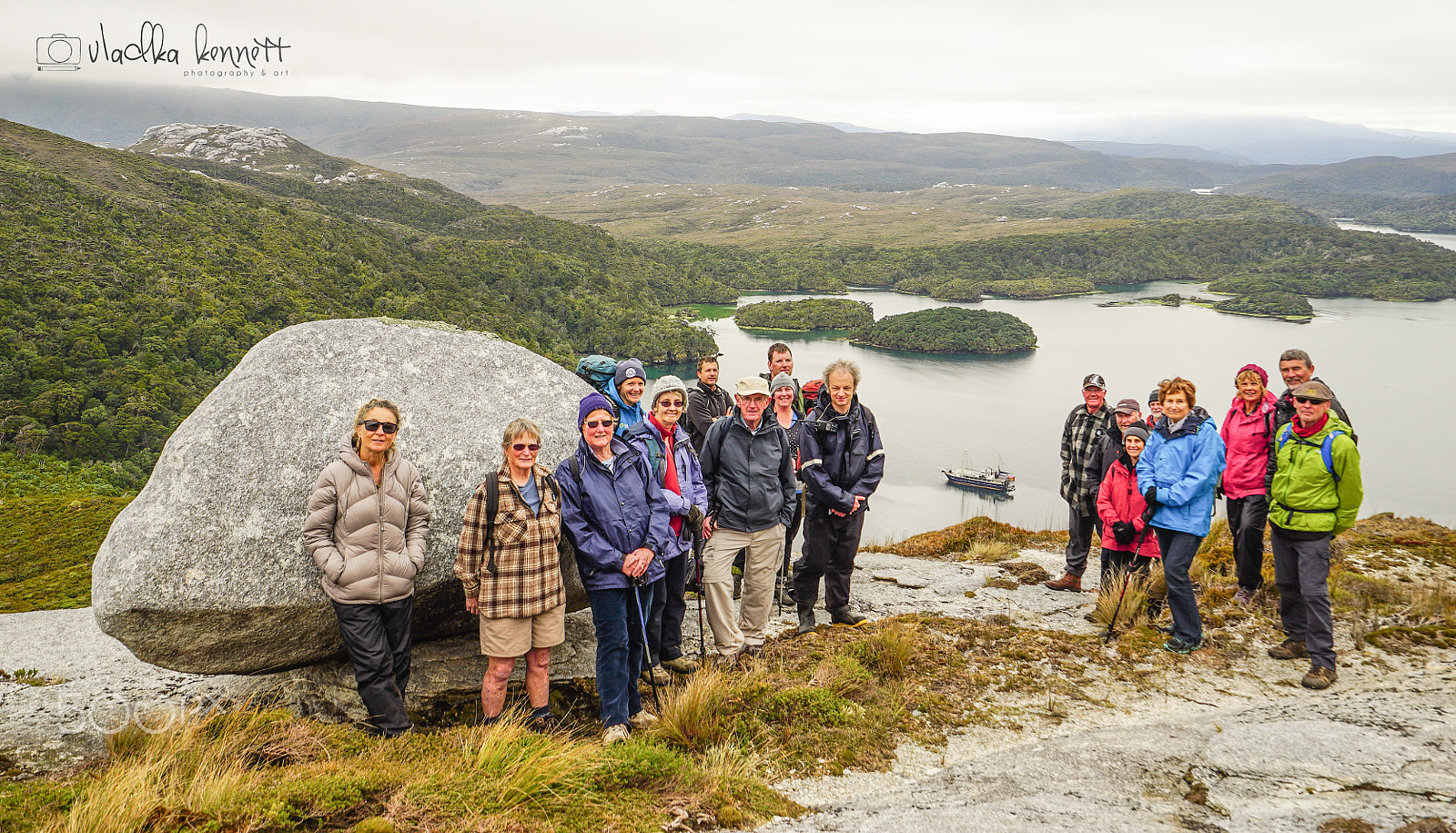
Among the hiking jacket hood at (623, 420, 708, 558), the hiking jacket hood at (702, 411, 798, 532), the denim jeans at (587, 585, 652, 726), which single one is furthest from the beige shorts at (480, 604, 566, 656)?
the hiking jacket hood at (702, 411, 798, 532)

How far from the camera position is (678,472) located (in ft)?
17.1

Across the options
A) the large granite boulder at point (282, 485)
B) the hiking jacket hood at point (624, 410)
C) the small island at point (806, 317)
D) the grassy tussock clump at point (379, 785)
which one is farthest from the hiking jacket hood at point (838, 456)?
the small island at point (806, 317)

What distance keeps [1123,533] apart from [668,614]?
4821 millimetres

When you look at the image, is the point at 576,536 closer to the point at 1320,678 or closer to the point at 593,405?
the point at 593,405

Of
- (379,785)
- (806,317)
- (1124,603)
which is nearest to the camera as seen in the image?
(379,785)

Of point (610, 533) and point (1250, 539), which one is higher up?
point (610, 533)

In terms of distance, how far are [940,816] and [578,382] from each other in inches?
171

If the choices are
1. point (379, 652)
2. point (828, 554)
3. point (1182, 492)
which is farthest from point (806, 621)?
point (379, 652)

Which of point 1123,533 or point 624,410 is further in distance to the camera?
point 1123,533

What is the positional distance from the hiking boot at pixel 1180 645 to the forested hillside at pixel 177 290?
37228 mm

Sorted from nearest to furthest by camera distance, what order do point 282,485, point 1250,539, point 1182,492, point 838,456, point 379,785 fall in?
point 379,785, point 282,485, point 1182,492, point 838,456, point 1250,539

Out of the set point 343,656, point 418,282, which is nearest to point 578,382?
point 343,656

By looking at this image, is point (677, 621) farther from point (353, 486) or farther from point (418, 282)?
point (418, 282)

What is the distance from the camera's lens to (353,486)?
427cm
